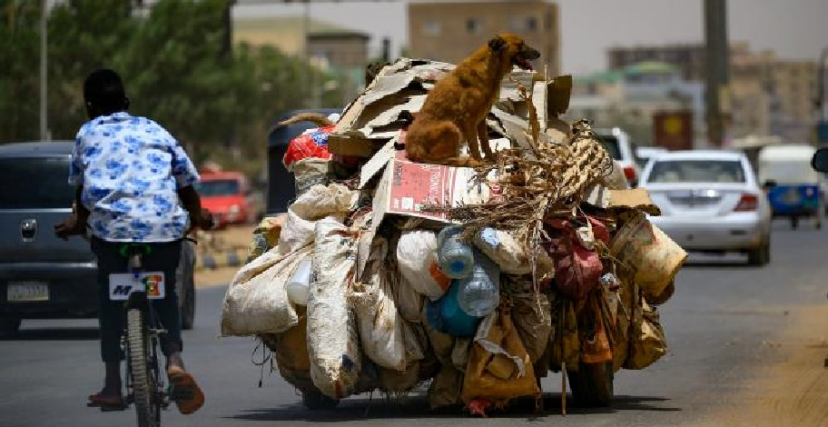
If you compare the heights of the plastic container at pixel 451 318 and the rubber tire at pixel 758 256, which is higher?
the plastic container at pixel 451 318

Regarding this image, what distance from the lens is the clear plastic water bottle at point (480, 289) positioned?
441 inches

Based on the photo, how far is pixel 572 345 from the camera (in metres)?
11.7

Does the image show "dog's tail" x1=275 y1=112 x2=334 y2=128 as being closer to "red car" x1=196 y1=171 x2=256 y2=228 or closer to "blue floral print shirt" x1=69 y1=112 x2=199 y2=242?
"blue floral print shirt" x1=69 y1=112 x2=199 y2=242

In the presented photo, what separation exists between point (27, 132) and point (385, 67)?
4670cm

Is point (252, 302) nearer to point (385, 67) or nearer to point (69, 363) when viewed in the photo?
point (385, 67)

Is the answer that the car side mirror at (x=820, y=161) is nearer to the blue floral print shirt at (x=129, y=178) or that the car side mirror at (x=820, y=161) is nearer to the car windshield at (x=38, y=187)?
the blue floral print shirt at (x=129, y=178)

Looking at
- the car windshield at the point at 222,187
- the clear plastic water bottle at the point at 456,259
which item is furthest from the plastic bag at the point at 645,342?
the car windshield at the point at 222,187

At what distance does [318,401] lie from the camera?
12.2m

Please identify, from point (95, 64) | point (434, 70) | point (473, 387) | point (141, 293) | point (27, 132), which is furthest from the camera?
point (95, 64)

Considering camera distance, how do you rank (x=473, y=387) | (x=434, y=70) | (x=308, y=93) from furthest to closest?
(x=308, y=93) → (x=434, y=70) → (x=473, y=387)

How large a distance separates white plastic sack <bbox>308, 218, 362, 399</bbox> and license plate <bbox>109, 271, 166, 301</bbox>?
1.28m

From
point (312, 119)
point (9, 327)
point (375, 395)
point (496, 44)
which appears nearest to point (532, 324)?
point (496, 44)

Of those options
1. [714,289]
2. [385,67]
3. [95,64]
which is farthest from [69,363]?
[95,64]

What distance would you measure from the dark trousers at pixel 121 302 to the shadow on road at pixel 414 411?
5.15 ft
